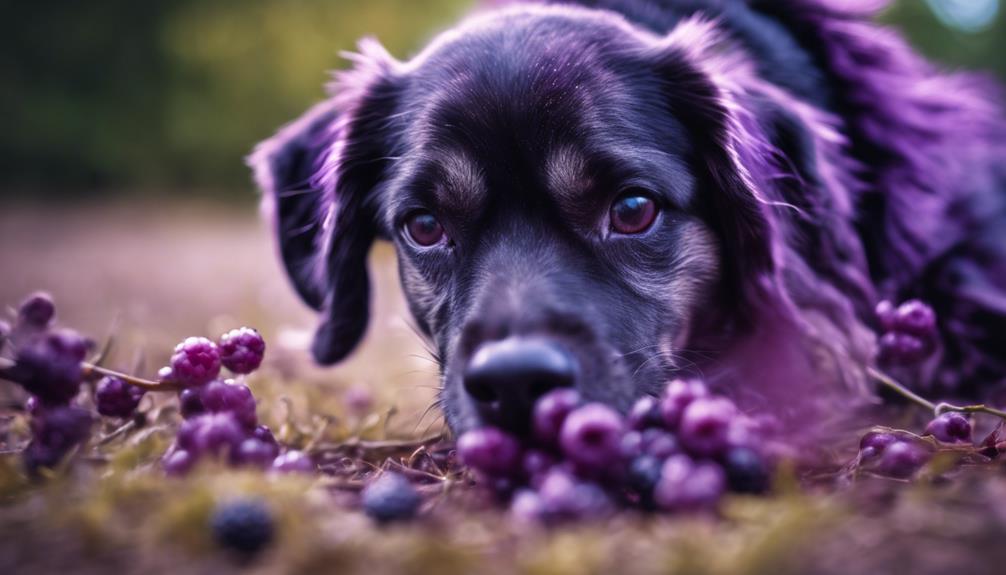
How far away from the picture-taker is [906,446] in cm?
163

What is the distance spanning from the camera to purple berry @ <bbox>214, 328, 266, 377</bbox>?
1.98m

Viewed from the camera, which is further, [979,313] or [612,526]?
[979,313]

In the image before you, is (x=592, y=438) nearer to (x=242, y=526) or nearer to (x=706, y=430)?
(x=706, y=430)

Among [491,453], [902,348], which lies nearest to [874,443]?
Result: [902,348]

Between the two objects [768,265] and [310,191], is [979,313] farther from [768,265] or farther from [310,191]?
[310,191]

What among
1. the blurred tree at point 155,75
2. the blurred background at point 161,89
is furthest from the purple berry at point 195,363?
the blurred tree at point 155,75

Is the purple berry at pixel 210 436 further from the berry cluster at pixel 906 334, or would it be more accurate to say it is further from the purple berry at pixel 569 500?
the berry cluster at pixel 906 334

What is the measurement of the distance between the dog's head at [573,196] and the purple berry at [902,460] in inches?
23.5

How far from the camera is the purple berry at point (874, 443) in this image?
1.77m

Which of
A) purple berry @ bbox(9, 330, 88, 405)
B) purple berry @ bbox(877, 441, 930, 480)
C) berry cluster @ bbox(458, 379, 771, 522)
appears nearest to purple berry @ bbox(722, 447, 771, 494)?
berry cluster @ bbox(458, 379, 771, 522)

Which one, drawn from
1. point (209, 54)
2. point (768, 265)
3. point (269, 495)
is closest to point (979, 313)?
point (768, 265)

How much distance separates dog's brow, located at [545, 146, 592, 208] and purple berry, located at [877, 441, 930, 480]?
3.49 ft

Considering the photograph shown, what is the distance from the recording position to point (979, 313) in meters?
2.98

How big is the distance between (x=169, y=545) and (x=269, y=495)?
0.56 ft
